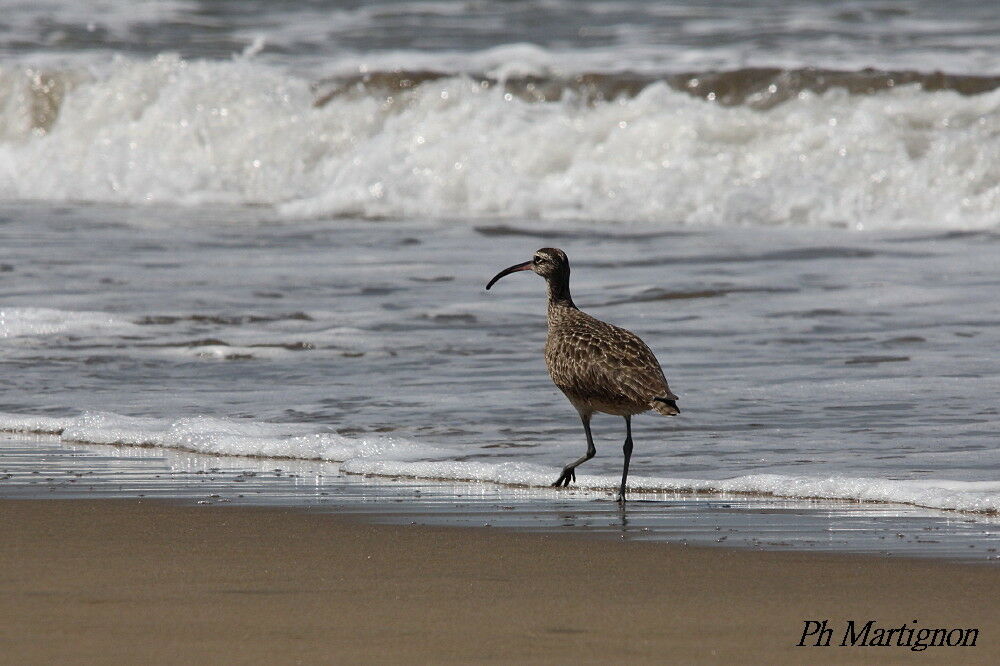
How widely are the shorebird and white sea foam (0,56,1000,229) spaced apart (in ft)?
29.1

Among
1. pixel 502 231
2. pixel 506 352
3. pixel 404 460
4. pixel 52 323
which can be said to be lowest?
pixel 502 231

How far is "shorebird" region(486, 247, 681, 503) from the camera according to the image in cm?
591

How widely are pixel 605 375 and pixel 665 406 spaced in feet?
1.00

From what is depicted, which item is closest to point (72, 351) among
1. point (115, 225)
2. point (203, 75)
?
point (115, 225)

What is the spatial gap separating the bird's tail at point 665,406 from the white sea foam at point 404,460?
0.76 ft

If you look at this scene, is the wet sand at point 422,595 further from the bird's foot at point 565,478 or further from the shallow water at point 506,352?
the shallow water at point 506,352

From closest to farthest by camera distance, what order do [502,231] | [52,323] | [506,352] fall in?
[506,352] → [52,323] → [502,231]

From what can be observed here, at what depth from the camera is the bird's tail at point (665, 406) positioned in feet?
19.1

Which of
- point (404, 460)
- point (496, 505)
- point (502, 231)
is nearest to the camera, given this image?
point (496, 505)

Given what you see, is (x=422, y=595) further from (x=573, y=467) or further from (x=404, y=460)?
(x=404, y=460)

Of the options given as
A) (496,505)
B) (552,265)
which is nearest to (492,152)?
(552,265)

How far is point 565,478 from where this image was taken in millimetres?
5887

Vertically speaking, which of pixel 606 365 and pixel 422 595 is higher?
pixel 422 595

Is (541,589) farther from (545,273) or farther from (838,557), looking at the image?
(545,273)
